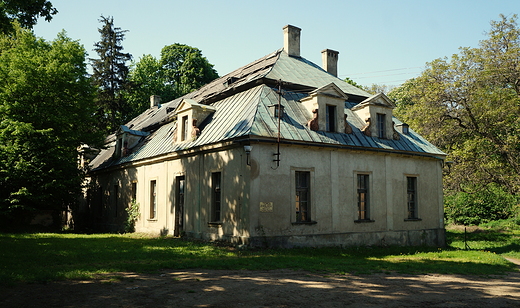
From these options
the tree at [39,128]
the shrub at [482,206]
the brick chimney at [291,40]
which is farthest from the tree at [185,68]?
the shrub at [482,206]

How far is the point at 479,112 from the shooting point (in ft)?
93.8

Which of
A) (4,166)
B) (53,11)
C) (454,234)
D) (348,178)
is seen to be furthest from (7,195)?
(454,234)

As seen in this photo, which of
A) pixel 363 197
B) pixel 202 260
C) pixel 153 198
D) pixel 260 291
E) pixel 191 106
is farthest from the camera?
pixel 153 198

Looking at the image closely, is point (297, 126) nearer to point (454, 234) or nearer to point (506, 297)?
point (506, 297)

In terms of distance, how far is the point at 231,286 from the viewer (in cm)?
865

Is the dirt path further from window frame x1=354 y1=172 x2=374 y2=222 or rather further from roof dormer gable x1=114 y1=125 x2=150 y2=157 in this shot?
roof dormer gable x1=114 y1=125 x2=150 y2=157

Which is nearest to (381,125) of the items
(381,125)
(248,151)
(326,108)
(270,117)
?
(381,125)

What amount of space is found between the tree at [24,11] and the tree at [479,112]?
23791mm

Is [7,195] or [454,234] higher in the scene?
[7,195]

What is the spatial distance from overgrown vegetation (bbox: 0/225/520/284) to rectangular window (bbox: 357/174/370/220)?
154 cm

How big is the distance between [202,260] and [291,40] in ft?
46.9

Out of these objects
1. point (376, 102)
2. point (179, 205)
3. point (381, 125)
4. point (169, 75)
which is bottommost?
point (179, 205)

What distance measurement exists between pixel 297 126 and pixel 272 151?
1.84 meters

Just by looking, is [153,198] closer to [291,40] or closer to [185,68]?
[291,40]
